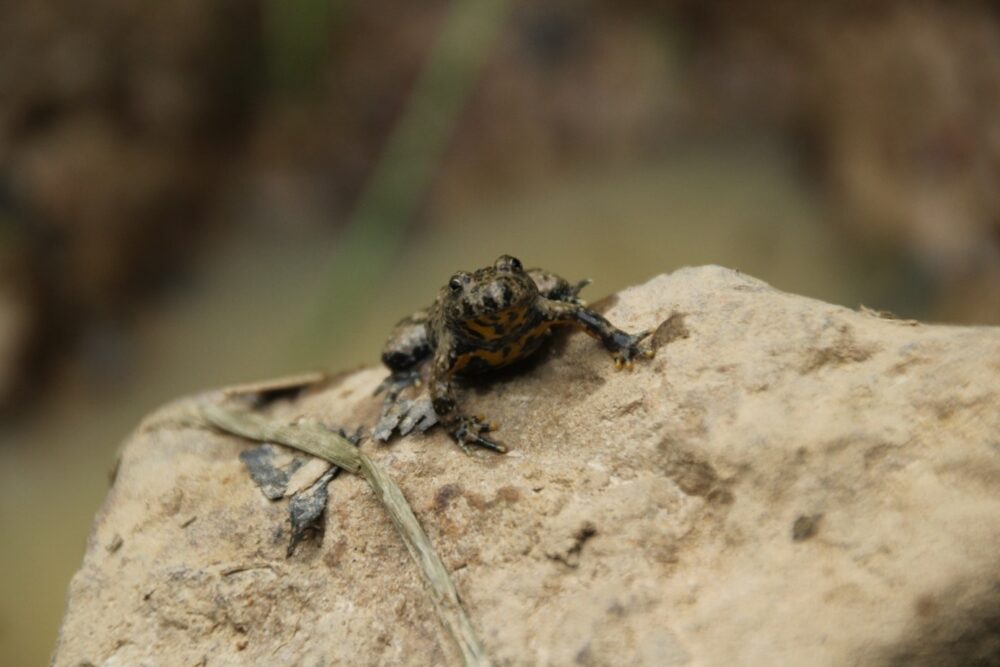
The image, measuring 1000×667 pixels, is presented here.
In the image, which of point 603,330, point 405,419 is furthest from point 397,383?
point 603,330

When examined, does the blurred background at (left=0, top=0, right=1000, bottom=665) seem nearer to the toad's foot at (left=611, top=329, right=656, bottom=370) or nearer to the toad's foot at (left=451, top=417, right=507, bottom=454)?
the toad's foot at (left=451, top=417, right=507, bottom=454)

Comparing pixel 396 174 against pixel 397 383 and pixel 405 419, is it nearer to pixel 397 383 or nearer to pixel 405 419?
pixel 397 383

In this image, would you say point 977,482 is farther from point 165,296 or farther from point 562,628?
point 165,296

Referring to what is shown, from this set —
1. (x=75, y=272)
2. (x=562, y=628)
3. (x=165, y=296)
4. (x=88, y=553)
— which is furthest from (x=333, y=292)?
(x=562, y=628)

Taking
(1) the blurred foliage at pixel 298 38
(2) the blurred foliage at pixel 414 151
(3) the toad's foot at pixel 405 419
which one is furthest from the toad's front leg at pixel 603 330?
(1) the blurred foliage at pixel 298 38

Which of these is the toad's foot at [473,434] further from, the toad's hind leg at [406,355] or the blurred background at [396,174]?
the blurred background at [396,174]

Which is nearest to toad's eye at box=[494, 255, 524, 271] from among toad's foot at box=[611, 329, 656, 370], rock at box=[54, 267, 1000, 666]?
rock at box=[54, 267, 1000, 666]

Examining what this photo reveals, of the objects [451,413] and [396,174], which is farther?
[396,174]
